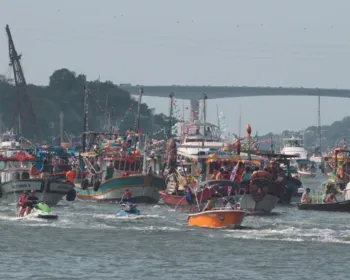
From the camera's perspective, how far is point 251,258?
53.9 meters

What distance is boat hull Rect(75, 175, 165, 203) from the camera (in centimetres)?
9006

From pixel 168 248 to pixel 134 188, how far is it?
3283 cm

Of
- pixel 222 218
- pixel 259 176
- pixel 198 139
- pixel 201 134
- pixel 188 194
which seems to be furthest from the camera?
pixel 201 134

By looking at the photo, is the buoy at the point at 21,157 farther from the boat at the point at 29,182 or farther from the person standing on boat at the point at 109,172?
the person standing on boat at the point at 109,172

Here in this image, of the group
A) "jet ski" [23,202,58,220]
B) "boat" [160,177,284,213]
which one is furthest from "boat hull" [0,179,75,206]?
"jet ski" [23,202,58,220]

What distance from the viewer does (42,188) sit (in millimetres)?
84125

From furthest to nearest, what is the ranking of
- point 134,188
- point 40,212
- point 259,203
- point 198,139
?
Answer: point 198,139
point 134,188
point 259,203
point 40,212

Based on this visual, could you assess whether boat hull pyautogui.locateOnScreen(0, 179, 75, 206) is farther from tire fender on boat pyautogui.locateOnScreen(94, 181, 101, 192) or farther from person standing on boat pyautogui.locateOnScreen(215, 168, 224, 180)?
person standing on boat pyautogui.locateOnScreen(215, 168, 224, 180)

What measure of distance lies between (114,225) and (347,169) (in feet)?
166

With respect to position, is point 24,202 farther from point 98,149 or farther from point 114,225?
point 98,149

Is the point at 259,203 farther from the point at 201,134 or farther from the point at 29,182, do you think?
the point at 201,134

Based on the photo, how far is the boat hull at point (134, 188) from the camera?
90.1 meters

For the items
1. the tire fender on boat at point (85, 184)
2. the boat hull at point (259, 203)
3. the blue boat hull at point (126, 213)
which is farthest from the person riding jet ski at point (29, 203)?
the tire fender on boat at point (85, 184)

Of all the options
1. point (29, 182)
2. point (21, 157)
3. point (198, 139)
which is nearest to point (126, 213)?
point (29, 182)
